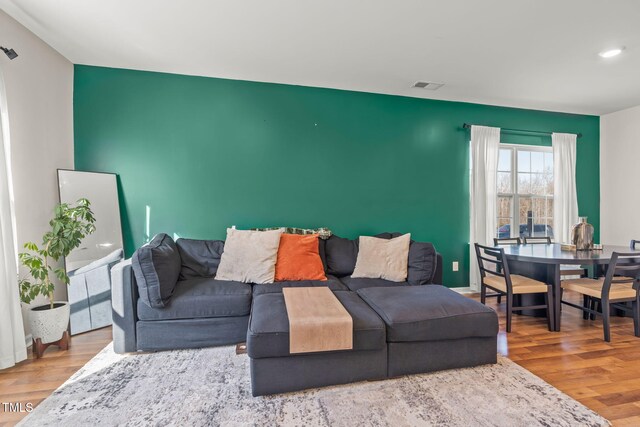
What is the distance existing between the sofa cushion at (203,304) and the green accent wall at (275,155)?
3.41 feet

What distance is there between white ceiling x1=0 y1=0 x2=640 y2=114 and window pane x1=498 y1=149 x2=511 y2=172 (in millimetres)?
923

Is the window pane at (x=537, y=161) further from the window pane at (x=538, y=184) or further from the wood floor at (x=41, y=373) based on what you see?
the wood floor at (x=41, y=373)

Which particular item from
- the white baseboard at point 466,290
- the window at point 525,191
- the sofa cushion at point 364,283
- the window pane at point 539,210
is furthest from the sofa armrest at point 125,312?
the window pane at point 539,210

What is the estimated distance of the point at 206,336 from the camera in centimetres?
247

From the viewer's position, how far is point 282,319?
1.92 meters

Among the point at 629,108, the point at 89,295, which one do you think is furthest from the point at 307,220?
the point at 629,108

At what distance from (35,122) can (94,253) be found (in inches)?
50.0

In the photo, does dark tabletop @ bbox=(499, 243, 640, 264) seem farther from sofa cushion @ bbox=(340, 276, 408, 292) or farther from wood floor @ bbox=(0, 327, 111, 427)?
wood floor @ bbox=(0, 327, 111, 427)

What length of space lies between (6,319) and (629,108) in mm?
7286

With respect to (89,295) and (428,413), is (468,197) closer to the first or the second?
(428,413)

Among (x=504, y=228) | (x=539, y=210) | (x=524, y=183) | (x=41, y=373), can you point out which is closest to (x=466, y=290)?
(x=504, y=228)

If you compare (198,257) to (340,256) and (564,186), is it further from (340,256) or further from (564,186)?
(564,186)

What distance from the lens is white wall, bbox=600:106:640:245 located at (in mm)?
4363

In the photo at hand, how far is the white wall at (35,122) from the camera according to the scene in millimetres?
2482
